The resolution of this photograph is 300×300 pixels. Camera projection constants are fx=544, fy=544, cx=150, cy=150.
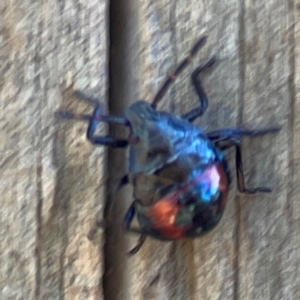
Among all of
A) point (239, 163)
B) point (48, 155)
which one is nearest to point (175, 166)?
point (239, 163)

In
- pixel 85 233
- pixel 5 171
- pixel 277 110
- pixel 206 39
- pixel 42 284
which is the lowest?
pixel 42 284

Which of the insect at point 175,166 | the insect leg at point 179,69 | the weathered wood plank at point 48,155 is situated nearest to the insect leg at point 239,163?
the insect at point 175,166

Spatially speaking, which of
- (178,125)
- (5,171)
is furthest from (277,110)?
(5,171)

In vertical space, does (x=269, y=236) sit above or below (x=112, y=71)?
below

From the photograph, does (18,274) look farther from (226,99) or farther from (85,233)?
(226,99)

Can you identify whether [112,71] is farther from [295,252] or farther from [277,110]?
[295,252]

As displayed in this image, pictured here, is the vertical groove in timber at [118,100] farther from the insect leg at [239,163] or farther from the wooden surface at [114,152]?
the insect leg at [239,163]
